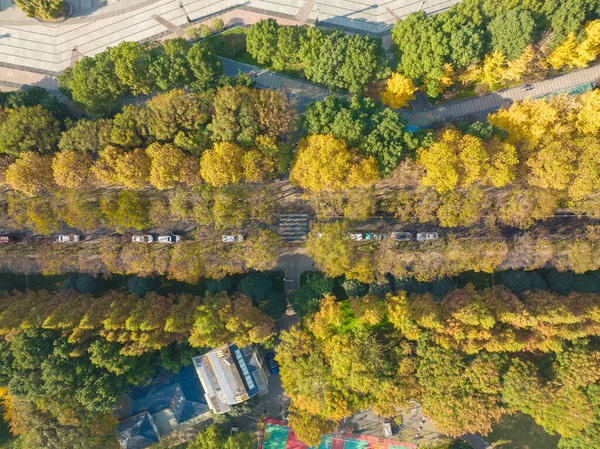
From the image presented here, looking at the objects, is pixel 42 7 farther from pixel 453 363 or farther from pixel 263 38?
pixel 453 363

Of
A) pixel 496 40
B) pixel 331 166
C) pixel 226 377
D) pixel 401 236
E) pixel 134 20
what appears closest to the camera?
pixel 331 166

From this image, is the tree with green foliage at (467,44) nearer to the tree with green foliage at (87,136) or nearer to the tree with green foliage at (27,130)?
the tree with green foliage at (87,136)

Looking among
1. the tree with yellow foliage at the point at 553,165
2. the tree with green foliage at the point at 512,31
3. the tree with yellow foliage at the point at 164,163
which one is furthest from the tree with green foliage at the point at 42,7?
the tree with yellow foliage at the point at 553,165

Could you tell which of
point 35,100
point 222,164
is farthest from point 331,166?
point 35,100

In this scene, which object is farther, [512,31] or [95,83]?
[95,83]

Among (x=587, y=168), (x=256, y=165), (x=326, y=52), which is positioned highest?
(x=326, y=52)

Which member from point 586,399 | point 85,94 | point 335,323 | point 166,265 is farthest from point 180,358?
point 586,399

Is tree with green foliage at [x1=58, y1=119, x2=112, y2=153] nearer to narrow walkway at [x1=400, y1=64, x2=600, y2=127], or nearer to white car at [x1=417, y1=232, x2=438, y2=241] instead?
narrow walkway at [x1=400, y1=64, x2=600, y2=127]
